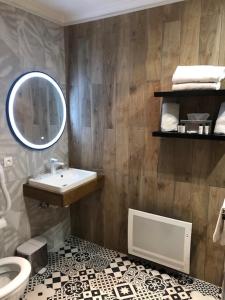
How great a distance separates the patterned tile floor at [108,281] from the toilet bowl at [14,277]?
9.4 inches

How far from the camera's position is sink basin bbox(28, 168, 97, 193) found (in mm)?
2057

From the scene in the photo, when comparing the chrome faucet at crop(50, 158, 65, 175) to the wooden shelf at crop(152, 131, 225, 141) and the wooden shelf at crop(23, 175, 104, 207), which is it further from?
the wooden shelf at crop(152, 131, 225, 141)

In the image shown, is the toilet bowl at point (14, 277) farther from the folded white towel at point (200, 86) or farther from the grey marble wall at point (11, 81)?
the folded white towel at point (200, 86)

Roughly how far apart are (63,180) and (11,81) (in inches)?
39.6

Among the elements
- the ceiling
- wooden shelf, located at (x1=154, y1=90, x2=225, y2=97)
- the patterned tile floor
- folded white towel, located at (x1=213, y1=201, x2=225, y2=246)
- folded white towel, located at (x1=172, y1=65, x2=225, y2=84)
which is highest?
the ceiling

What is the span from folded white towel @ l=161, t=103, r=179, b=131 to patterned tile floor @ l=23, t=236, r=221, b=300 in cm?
138

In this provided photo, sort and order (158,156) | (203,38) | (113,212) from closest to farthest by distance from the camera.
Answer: (203,38) < (158,156) < (113,212)

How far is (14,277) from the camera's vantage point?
1.87 m

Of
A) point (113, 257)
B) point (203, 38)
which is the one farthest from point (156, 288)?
point (203, 38)

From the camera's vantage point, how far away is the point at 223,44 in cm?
174

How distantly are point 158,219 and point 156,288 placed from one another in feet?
1.91

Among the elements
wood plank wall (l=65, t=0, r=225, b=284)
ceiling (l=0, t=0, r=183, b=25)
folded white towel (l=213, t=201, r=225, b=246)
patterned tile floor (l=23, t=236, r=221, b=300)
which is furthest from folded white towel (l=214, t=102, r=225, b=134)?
patterned tile floor (l=23, t=236, r=221, b=300)

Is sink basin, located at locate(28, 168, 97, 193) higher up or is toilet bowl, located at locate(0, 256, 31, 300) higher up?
sink basin, located at locate(28, 168, 97, 193)

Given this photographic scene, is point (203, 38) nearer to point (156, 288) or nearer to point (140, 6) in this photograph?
point (140, 6)
